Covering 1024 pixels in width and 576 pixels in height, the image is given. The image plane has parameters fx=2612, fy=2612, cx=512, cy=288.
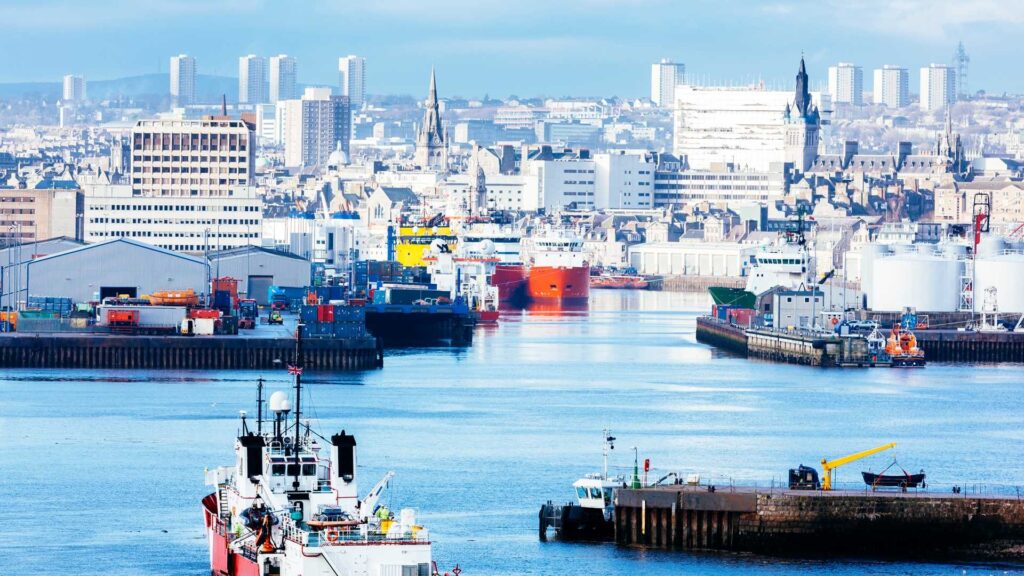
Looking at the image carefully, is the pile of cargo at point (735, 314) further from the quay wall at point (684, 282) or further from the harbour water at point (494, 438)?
the quay wall at point (684, 282)

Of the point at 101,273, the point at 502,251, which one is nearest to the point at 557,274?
the point at 502,251

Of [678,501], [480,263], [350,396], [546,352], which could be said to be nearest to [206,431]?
[350,396]

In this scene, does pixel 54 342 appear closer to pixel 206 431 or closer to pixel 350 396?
pixel 350 396

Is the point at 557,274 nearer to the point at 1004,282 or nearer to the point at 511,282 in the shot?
the point at 511,282

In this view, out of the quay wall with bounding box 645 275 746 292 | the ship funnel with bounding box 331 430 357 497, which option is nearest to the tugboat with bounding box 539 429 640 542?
the ship funnel with bounding box 331 430 357 497

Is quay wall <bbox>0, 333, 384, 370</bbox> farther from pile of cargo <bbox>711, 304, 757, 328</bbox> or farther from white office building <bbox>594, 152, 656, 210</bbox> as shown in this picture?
white office building <bbox>594, 152, 656, 210</bbox>
